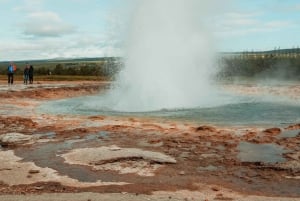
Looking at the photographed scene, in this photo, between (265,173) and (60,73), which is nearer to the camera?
(265,173)

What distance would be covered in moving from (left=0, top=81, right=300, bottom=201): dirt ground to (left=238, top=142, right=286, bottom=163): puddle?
1.7 inches

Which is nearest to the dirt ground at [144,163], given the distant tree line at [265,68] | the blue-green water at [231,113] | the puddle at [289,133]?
the puddle at [289,133]

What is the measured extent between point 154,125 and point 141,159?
181 inches

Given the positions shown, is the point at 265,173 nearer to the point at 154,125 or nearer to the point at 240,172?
the point at 240,172

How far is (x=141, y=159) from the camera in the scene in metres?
9.54

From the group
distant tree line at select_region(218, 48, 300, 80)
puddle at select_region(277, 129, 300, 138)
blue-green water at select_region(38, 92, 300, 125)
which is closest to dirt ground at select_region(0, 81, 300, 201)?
puddle at select_region(277, 129, 300, 138)

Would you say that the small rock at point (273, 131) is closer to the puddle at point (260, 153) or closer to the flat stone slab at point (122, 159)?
the puddle at point (260, 153)

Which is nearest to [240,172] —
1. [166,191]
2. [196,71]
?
[166,191]

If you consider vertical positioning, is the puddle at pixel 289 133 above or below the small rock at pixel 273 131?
below

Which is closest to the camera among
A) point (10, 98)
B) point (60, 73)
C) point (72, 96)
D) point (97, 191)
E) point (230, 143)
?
point (97, 191)

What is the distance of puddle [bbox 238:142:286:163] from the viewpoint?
9625 mm

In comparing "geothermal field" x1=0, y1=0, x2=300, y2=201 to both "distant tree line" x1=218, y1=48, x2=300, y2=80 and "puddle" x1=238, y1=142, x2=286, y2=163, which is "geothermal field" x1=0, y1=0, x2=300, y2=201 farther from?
"distant tree line" x1=218, y1=48, x2=300, y2=80

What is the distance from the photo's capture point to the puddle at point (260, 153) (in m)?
9.62

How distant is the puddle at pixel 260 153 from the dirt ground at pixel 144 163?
0.14 feet
